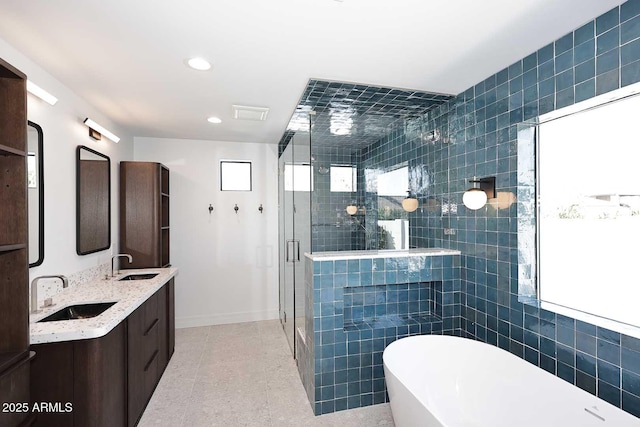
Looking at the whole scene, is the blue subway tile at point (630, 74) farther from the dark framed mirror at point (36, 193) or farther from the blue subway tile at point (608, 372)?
the dark framed mirror at point (36, 193)

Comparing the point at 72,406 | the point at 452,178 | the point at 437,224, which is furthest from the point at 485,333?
the point at 72,406

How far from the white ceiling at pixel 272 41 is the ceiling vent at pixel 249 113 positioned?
0.77ft

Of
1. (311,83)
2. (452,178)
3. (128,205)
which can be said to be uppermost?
(311,83)

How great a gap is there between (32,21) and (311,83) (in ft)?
5.32

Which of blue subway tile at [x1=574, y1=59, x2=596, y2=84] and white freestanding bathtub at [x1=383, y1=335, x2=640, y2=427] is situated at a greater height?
blue subway tile at [x1=574, y1=59, x2=596, y2=84]

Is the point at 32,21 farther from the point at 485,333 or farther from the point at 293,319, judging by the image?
the point at 485,333

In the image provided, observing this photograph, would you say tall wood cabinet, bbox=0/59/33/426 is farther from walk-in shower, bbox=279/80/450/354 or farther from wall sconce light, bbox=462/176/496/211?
wall sconce light, bbox=462/176/496/211

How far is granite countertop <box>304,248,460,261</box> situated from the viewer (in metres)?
2.37

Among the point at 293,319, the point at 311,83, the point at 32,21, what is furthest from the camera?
the point at 293,319

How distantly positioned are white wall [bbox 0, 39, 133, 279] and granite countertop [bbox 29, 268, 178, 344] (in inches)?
9.4

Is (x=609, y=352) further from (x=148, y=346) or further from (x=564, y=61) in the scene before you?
(x=148, y=346)

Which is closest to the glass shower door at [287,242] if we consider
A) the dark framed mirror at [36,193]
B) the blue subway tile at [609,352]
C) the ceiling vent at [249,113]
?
the ceiling vent at [249,113]

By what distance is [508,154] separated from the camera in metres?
2.14

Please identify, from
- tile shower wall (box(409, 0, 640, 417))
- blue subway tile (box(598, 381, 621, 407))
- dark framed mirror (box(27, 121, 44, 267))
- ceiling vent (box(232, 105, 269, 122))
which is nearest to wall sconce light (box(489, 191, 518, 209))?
tile shower wall (box(409, 0, 640, 417))
